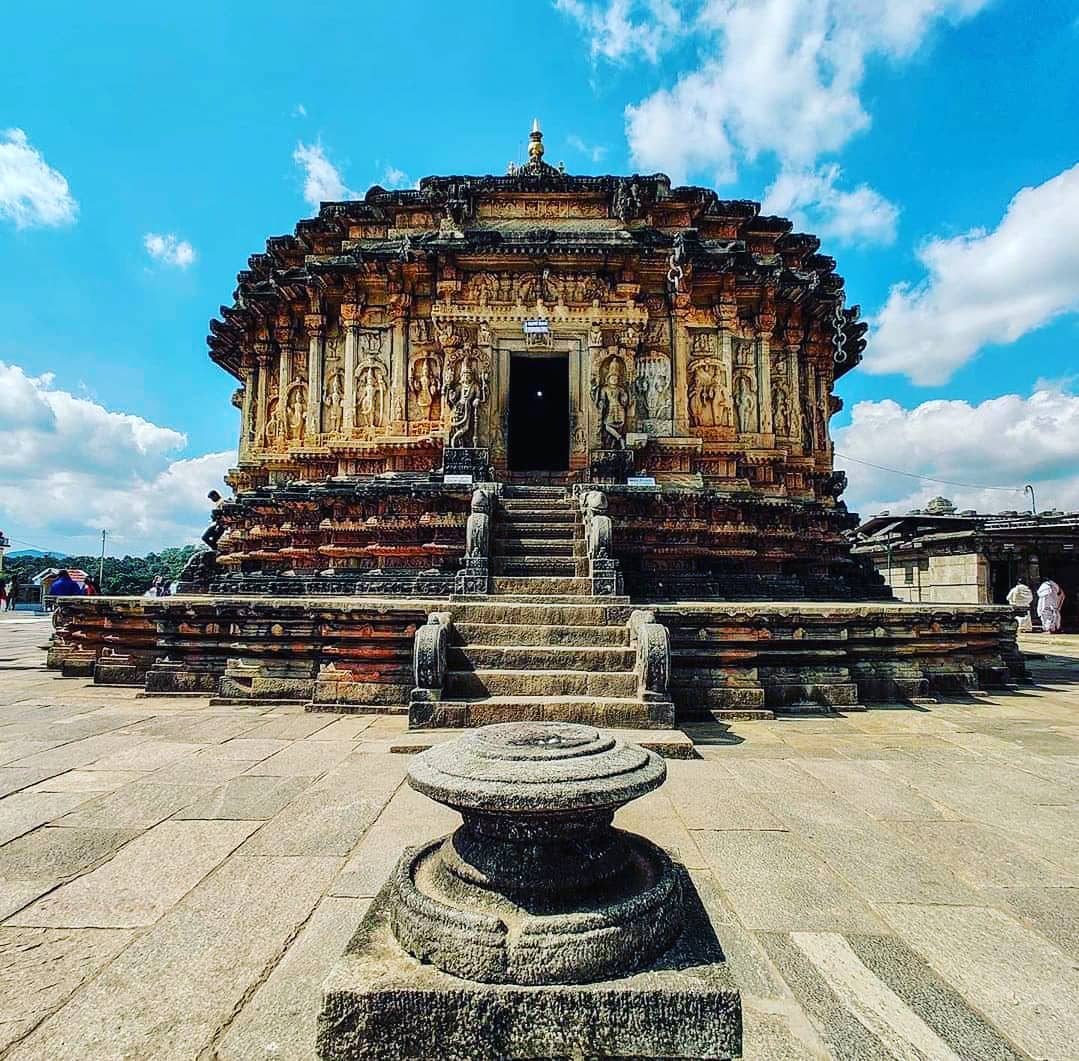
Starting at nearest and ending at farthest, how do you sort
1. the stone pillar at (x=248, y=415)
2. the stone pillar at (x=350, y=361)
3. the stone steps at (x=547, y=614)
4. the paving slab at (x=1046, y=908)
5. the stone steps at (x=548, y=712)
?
the paving slab at (x=1046, y=908) → the stone steps at (x=548, y=712) → the stone steps at (x=547, y=614) → the stone pillar at (x=350, y=361) → the stone pillar at (x=248, y=415)

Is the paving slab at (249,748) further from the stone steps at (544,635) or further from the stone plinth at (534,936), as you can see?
the stone plinth at (534,936)

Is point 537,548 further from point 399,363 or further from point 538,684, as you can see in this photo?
point 399,363

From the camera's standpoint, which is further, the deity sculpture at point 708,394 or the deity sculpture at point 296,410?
the deity sculpture at point 296,410

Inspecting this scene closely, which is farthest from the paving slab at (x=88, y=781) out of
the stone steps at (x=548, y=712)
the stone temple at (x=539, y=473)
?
the stone temple at (x=539, y=473)

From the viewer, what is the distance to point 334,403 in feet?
39.9

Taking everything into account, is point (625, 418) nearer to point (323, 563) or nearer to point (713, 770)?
point (323, 563)

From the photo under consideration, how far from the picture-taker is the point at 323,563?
10.1 meters

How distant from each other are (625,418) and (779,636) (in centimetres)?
580

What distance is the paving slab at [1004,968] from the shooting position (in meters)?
1.94

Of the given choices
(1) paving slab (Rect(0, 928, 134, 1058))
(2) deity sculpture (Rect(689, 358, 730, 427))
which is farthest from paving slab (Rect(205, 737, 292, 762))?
(2) deity sculpture (Rect(689, 358, 730, 427))

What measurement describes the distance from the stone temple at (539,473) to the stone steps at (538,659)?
13.8 inches

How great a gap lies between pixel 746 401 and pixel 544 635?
7.82 metres

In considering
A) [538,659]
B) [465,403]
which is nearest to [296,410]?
[465,403]

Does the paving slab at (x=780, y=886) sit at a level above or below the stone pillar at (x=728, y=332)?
below
